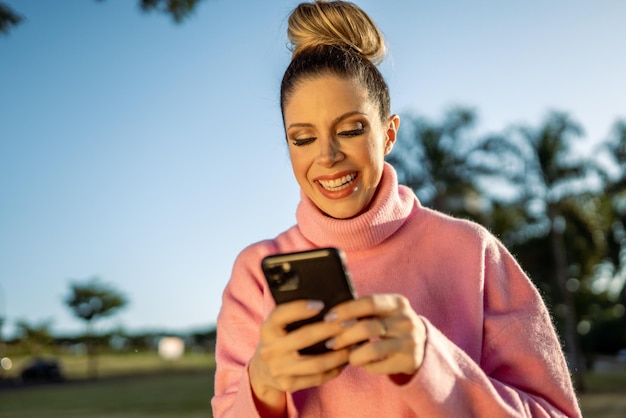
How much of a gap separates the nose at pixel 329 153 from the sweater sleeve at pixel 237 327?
388mm

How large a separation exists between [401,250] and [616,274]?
4081cm

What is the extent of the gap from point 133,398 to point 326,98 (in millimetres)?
27864

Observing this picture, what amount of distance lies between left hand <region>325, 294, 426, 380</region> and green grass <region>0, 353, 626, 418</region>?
19.4 m

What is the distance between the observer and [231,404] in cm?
184

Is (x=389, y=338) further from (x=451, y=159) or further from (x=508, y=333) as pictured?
(x=451, y=159)

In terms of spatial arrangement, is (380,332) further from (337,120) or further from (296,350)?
(337,120)

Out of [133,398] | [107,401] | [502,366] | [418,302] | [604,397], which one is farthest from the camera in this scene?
[133,398]

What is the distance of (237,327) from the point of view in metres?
2.04

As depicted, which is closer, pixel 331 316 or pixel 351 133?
pixel 331 316

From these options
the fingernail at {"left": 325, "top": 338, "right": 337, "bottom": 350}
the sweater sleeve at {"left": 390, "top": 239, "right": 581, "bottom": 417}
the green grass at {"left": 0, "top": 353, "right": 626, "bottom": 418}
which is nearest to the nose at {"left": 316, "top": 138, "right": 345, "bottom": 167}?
the sweater sleeve at {"left": 390, "top": 239, "right": 581, "bottom": 417}

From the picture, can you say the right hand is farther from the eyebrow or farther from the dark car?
the dark car

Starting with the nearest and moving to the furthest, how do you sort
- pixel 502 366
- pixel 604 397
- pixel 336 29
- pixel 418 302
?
1. pixel 502 366
2. pixel 418 302
3. pixel 336 29
4. pixel 604 397

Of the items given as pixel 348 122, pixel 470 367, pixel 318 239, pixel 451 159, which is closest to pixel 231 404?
pixel 318 239

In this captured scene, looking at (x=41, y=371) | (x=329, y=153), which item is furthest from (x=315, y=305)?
(x=41, y=371)
